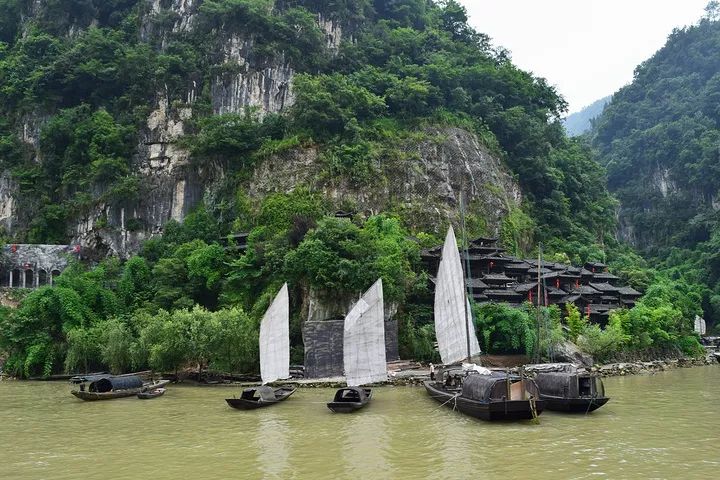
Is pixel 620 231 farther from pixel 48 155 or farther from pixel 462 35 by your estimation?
pixel 48 155

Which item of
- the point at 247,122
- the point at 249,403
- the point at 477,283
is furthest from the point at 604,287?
the point at 249,403

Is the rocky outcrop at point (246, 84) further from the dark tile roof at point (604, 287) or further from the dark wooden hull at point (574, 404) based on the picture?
the dark wooden hull at point (574, 404)

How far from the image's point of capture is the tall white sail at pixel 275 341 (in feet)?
89.3

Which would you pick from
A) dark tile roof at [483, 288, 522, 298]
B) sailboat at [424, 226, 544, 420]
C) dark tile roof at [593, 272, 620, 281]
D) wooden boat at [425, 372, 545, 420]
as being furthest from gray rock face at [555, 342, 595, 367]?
wooden boat at [425, 372, 545, 420]

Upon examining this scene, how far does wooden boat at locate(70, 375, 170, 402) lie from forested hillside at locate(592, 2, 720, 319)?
5699cm

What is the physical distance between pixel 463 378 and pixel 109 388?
17052mm

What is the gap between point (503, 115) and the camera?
6216cm

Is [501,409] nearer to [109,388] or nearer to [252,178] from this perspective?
[109,388]

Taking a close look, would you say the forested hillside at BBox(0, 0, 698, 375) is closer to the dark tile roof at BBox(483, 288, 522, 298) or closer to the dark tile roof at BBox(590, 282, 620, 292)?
the dark tile roof at BBox(590, 282, 620, 292)

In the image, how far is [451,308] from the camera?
26.3m

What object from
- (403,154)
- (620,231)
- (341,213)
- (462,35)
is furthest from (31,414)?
(620,231)

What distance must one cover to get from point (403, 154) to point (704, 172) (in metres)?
50.7

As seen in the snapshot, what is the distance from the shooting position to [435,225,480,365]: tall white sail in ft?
84.8

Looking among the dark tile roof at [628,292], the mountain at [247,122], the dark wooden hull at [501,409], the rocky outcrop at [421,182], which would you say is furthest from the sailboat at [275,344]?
the dark tile roof at [628,292]
